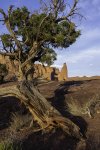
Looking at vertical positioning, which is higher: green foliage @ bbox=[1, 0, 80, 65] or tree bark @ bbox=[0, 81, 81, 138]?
green foliage @ bbox=[1, 0, 80, 65]

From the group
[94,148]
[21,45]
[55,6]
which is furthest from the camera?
[21,45]

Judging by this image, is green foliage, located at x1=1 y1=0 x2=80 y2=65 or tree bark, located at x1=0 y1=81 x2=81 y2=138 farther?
green foliage, located at x1=1 y1=0 x2=80 y2=65

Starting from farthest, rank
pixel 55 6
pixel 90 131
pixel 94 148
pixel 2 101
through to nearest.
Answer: pixel 2 101 < pixel 55 6 < pixel 90 131 < pixel 94 148

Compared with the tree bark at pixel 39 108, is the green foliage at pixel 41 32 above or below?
above

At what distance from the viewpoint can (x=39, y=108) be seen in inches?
660

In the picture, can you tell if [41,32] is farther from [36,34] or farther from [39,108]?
[39,108]

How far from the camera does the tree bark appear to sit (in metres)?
16.5

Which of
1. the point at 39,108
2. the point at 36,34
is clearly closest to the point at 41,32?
the point at 36,34

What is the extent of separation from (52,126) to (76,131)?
1.16 m

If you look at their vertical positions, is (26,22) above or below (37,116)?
above

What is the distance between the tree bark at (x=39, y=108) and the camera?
54.1 ft

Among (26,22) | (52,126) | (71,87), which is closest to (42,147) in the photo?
(52,126)

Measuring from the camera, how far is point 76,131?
16.6m

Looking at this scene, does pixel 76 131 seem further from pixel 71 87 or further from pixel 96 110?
pixel 71 87
